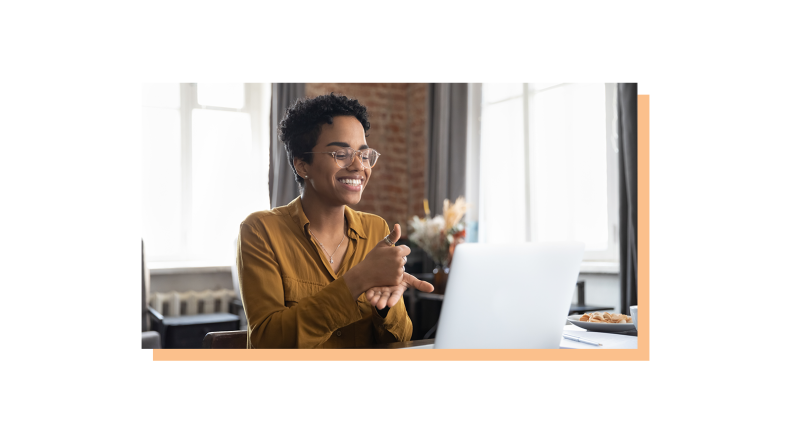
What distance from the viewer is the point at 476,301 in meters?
1.15

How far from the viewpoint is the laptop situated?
1.14 m

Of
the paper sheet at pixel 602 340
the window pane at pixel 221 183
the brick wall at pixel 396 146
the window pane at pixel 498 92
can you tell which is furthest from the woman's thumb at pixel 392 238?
the brick wall at pixel 396 146

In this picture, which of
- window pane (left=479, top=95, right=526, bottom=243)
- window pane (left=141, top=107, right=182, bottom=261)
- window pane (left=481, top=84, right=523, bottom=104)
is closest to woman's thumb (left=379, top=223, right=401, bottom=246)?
window pane (left=479, top=95, right=526, bottom=243)

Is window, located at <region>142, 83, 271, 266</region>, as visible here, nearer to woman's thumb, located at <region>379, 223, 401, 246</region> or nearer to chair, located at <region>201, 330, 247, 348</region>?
chair, located at <region>201, 330, 247, 348</region>

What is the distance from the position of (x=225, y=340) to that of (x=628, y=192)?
2.13 metres

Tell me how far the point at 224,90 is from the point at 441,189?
1.72 metres

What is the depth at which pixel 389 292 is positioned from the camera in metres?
1.44

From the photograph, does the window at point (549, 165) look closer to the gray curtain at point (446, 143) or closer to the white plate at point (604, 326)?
the gray curtain at point (446, 143)

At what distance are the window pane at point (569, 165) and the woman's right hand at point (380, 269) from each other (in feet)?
6.75

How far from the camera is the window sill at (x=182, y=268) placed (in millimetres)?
3738

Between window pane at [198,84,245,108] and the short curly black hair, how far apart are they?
2.49m
